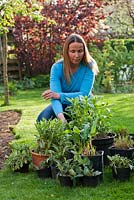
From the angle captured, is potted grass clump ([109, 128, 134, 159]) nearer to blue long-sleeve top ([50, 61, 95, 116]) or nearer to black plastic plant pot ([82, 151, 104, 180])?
black plastic plant pot ([82, 151, 104, 180])

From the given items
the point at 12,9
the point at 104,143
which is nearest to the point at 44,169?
the point at 104,143

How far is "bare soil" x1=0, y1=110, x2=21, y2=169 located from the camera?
4716mm

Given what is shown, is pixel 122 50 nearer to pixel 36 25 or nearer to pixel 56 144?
pixel 36 25

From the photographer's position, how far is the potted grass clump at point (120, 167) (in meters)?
3.48

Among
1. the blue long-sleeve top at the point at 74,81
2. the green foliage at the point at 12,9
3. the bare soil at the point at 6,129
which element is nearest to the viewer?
the blue long-sleeve top at the point at 74,81

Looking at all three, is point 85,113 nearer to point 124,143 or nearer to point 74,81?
point 124,143

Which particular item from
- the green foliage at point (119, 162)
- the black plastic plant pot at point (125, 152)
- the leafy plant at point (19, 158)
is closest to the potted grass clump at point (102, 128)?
the black plastic plant pot at point (125, 152)

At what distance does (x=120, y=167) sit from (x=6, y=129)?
2952mm

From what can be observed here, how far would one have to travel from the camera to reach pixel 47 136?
372 cm

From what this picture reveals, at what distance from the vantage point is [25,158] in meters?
3.92

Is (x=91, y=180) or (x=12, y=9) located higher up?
(x=12, y=9)

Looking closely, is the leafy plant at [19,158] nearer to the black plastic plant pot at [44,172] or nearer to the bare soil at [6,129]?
the black plastic plant pot at [44,172]

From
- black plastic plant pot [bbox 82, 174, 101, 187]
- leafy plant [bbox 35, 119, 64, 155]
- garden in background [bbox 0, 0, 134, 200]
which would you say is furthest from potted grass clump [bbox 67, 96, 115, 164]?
black plastic plant pot [bbox 82, 174, 101, 187]

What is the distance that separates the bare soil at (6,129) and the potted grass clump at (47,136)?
627 mm
